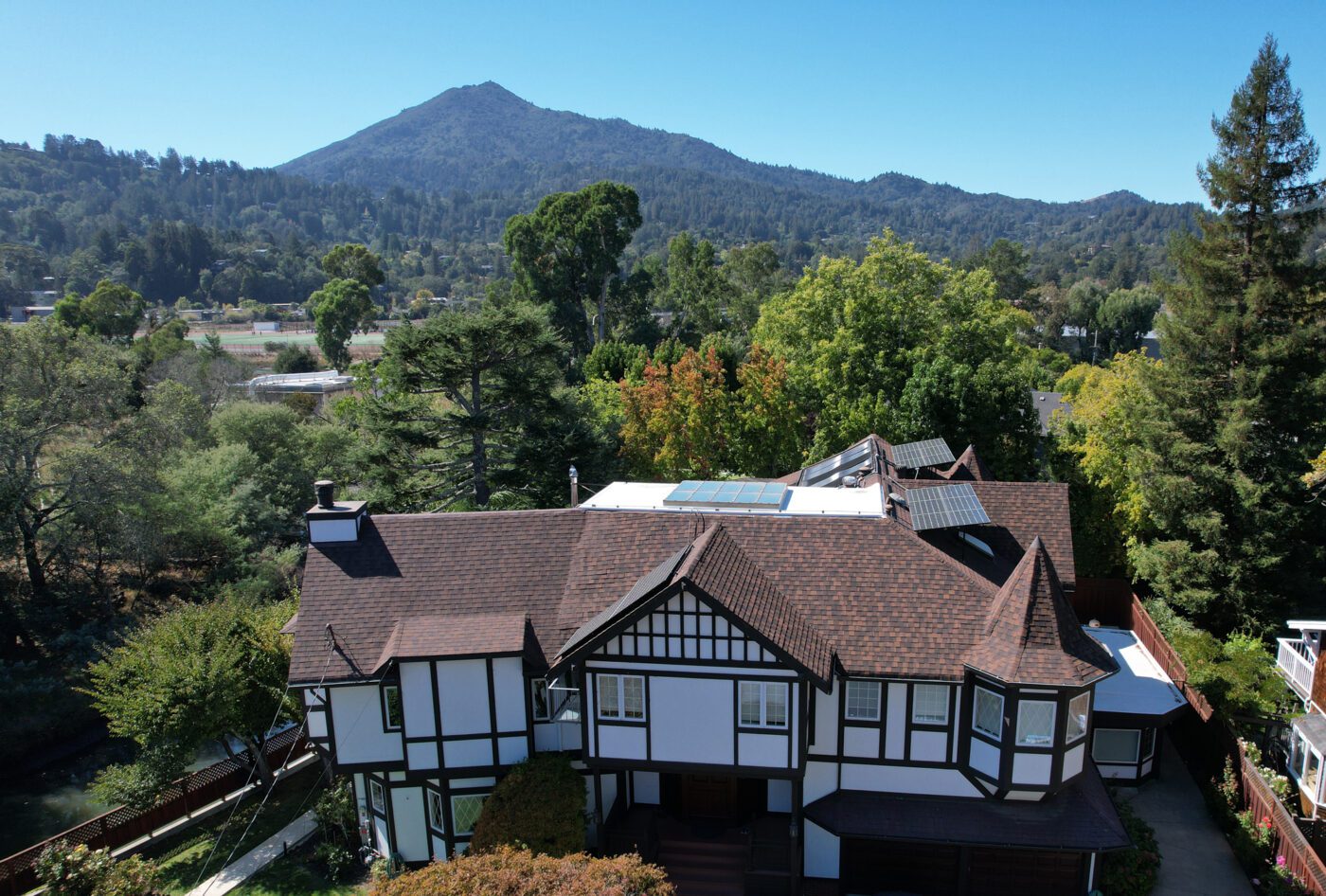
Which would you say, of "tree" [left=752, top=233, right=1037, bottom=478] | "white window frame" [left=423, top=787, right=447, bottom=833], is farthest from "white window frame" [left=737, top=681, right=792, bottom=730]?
"tree" [left=752, top=233, right=1037, bottom=478]

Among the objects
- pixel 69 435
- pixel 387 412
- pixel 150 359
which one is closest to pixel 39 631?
pixel 69 435

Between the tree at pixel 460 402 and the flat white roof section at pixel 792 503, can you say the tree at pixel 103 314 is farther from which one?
the flat white roof section at pixel 792 503

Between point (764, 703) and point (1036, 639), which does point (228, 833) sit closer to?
point (764, 703)

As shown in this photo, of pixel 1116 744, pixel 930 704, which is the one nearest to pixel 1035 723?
pixel 930 704

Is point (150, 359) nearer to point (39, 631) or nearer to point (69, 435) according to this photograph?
point (69, 435)

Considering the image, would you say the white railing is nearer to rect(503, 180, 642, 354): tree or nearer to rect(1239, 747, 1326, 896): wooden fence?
rect(1239, 747, 1326, 896): wooden fence

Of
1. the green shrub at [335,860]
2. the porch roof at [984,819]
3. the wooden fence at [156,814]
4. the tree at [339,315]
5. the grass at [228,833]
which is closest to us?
the porch roof at [984,819]

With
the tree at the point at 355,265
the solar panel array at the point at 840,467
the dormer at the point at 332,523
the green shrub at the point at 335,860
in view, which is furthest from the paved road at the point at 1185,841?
the tree at the point at 355,265
